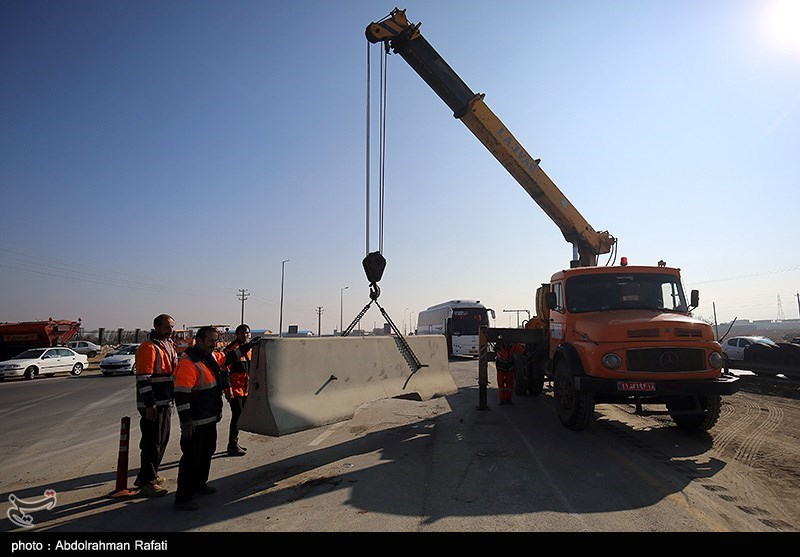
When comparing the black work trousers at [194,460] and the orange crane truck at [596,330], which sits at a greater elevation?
the orange crane truck at [596,330]

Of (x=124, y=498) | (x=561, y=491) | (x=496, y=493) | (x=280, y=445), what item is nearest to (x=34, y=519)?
(x=124, y=498)

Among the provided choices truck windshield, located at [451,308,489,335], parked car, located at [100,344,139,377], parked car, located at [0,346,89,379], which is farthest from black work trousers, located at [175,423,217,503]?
truck windshield, located at [451,308,489,335]

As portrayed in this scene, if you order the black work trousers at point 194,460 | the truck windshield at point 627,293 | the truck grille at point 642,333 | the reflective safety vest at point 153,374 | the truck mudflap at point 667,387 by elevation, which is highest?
the truck windshield at point 627,293

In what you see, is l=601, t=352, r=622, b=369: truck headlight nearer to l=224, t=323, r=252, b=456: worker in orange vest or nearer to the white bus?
l=224, t=323, r=252, b=456: worker in orange vest

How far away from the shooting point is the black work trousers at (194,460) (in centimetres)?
476

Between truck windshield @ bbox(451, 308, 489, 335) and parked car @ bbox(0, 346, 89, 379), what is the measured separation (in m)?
20.6

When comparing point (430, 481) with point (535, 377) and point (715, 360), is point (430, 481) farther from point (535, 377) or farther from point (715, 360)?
point (535, 377)

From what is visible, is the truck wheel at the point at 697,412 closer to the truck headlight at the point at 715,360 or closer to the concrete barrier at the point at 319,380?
the truck headlight at the point at 715,360

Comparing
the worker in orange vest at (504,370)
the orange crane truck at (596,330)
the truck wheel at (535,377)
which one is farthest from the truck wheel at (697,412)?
the truck wheel at (535,377)

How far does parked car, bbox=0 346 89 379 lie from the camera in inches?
804

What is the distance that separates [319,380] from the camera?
6438mm

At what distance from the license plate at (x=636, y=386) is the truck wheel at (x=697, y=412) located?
92 centimetres
